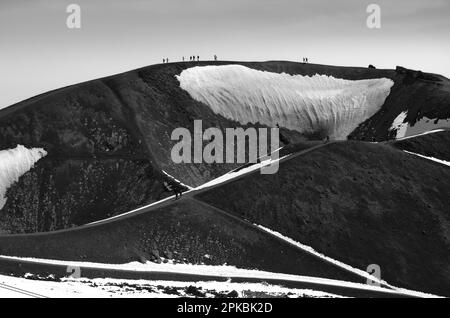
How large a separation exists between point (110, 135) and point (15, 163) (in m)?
16.1

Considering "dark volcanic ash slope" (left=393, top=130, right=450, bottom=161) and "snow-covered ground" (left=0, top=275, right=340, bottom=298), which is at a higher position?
"dark volcanic ash slope" (left=393, top=130, right=450, bottom=161)

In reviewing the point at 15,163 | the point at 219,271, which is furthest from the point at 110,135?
the point at 219,271

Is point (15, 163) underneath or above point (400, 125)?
underneath

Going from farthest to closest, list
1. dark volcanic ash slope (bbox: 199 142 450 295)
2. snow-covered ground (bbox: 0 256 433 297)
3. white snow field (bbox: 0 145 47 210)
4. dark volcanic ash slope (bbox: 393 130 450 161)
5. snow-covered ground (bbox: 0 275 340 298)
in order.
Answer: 1. white snow field (bbox: 0 145 47 210)
2. dark volcanic ash slope (bbox: 393 130 450 161)
3. dark volcanic ash slope (bbox: 199 142 450 295)
4. snow-covered ground (bbox: 0 256 433 297)
5. snow-covered ground (bbox: 0 275 340 298)

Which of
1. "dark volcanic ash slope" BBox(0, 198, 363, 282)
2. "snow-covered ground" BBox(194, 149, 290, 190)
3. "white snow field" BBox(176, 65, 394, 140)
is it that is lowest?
"dark volcanic ash slope" BBox(0, 198, 363, 282)

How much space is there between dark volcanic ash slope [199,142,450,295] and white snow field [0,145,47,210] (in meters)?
50.1

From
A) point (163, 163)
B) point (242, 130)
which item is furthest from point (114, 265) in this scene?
point (242, 130)

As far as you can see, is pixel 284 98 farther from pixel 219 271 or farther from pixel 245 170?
pixel 219 271

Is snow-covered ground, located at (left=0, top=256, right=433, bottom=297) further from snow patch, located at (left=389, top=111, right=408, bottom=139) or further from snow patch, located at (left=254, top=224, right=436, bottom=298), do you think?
snow patch, located at (left=389, top=111, right=408, bottom=139)

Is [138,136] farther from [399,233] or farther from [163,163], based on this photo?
[399,233]

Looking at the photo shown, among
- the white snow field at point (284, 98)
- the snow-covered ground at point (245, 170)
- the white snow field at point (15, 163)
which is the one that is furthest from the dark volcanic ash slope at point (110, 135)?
the snow-covered ground at point (245, 170)

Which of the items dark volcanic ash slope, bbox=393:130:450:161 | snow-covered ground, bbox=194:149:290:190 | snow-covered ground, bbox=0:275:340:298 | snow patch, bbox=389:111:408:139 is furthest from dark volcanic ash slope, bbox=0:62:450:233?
snow-covered ground, bbox=0:275:340:298

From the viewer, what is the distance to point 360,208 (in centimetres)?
10156

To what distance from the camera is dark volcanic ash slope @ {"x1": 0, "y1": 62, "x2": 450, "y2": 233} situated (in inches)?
5305
